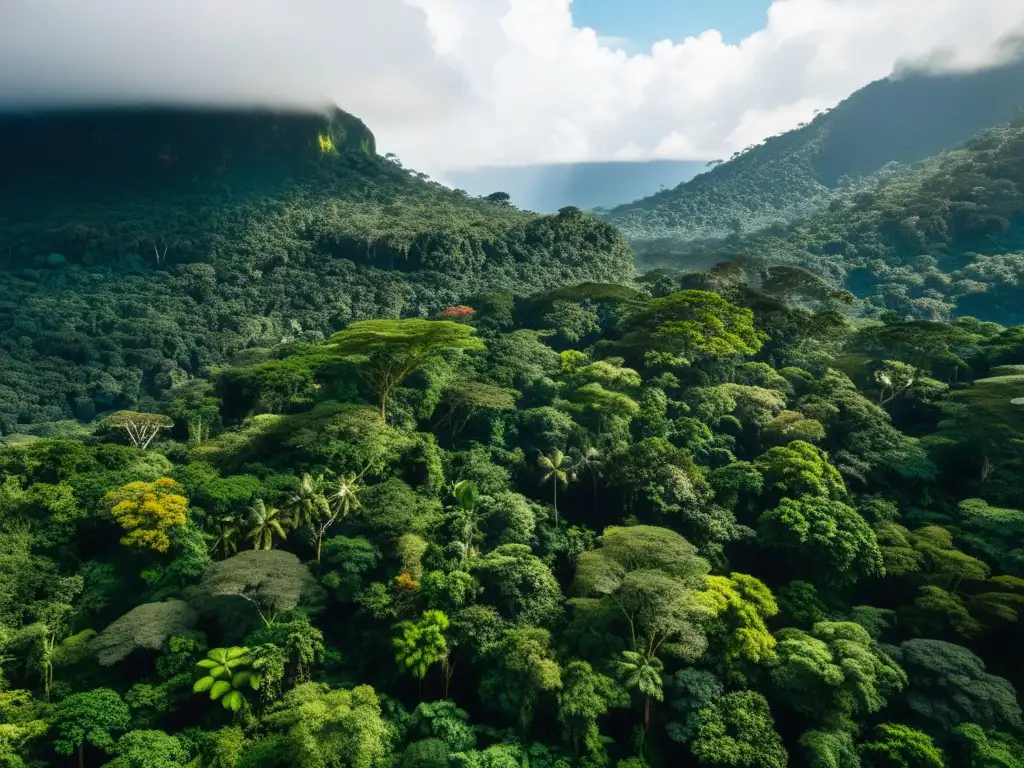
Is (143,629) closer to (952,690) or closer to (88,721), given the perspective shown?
(88,721)

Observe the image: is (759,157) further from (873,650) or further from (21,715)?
(21,715)

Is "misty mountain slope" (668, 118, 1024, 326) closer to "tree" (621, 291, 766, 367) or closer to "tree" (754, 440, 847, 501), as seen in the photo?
"tree" (621, 291, 766, 367)

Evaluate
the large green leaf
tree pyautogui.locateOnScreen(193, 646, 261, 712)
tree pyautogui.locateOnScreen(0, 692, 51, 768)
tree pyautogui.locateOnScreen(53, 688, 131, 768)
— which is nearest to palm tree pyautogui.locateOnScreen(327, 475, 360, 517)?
tree pyautogui.locateOnScreen(193, 646, 261, 712)

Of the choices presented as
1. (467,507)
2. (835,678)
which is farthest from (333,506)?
(835,678)

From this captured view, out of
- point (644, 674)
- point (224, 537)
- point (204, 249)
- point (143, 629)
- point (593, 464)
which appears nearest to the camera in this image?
point (143, 629)

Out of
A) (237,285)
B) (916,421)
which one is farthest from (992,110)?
(237,285)

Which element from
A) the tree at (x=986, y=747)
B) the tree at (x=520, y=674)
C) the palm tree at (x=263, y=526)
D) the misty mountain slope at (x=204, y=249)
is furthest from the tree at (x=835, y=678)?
the misty mountain slope at (x=204, y=249)
